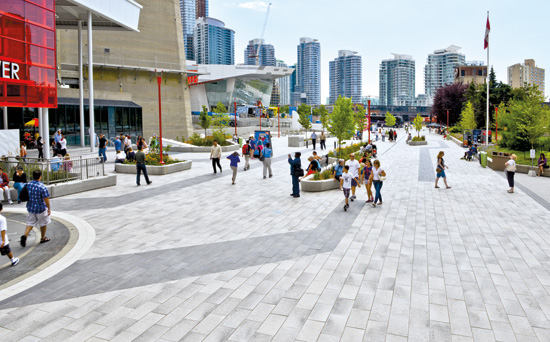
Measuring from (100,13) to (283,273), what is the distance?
2974 centimetres

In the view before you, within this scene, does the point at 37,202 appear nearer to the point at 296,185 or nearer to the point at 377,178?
the point at 296,185

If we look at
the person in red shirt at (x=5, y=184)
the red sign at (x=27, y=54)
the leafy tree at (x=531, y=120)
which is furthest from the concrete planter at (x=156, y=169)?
the leafy tree at (x=531, y=120)

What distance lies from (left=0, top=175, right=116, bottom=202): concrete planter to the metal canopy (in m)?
16.5

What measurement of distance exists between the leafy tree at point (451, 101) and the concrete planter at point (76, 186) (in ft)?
230

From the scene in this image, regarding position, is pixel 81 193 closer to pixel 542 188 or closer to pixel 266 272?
pixel 266 272

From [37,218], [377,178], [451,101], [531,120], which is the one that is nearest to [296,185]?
[377,178]

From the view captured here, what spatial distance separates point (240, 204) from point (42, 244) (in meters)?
6.02

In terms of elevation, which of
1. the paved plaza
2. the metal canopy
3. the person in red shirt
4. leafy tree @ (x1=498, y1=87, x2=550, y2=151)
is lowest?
the paved plaza

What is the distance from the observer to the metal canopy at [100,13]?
28875mm

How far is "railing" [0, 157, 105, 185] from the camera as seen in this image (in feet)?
48.4

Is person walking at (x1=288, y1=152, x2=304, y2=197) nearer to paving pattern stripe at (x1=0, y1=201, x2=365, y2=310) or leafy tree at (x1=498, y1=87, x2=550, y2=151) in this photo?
paving pattern stripe at (x1=0, y1=201, x2=365, y2=310)

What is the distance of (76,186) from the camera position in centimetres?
1548

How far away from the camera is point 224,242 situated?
30.8ft

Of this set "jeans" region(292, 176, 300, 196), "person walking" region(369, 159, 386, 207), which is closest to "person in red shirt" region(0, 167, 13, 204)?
"jeans" region(292, 176, 300, 196)
